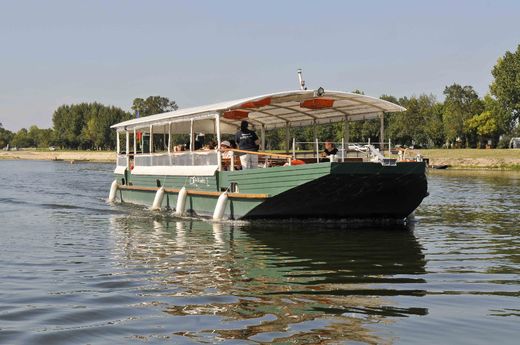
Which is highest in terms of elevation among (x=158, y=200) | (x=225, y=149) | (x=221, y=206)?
(x=225, y=149)

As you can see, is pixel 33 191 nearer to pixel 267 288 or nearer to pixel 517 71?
pixel 267 288

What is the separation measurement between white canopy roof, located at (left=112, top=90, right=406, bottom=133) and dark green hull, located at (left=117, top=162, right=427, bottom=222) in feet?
6.98

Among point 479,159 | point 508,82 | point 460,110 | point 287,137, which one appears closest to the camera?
point 287,137

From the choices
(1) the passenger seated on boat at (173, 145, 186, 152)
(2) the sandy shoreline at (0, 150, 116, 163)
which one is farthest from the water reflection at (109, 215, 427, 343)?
(2) the sandy shoreline at (0, 150, 116, 163)

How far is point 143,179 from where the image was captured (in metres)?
27.1

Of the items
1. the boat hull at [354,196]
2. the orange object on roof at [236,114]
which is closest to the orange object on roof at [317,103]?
the orange object on roof at [236,114]

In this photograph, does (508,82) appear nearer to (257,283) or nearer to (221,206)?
(221,206)

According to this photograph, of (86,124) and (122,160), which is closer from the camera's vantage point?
(122,160)

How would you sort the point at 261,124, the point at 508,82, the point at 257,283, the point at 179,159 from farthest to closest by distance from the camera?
the point at 508,82 → the point at 261,124 → the point at 179,159 → the point at 257,283

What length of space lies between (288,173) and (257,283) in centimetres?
662

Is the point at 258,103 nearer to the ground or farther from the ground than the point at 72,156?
farther from the ground

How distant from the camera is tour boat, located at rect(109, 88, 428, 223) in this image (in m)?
17.4

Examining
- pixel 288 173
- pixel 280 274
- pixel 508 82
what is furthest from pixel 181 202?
pixel 508 82

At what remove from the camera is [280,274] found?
1211 centimetres
